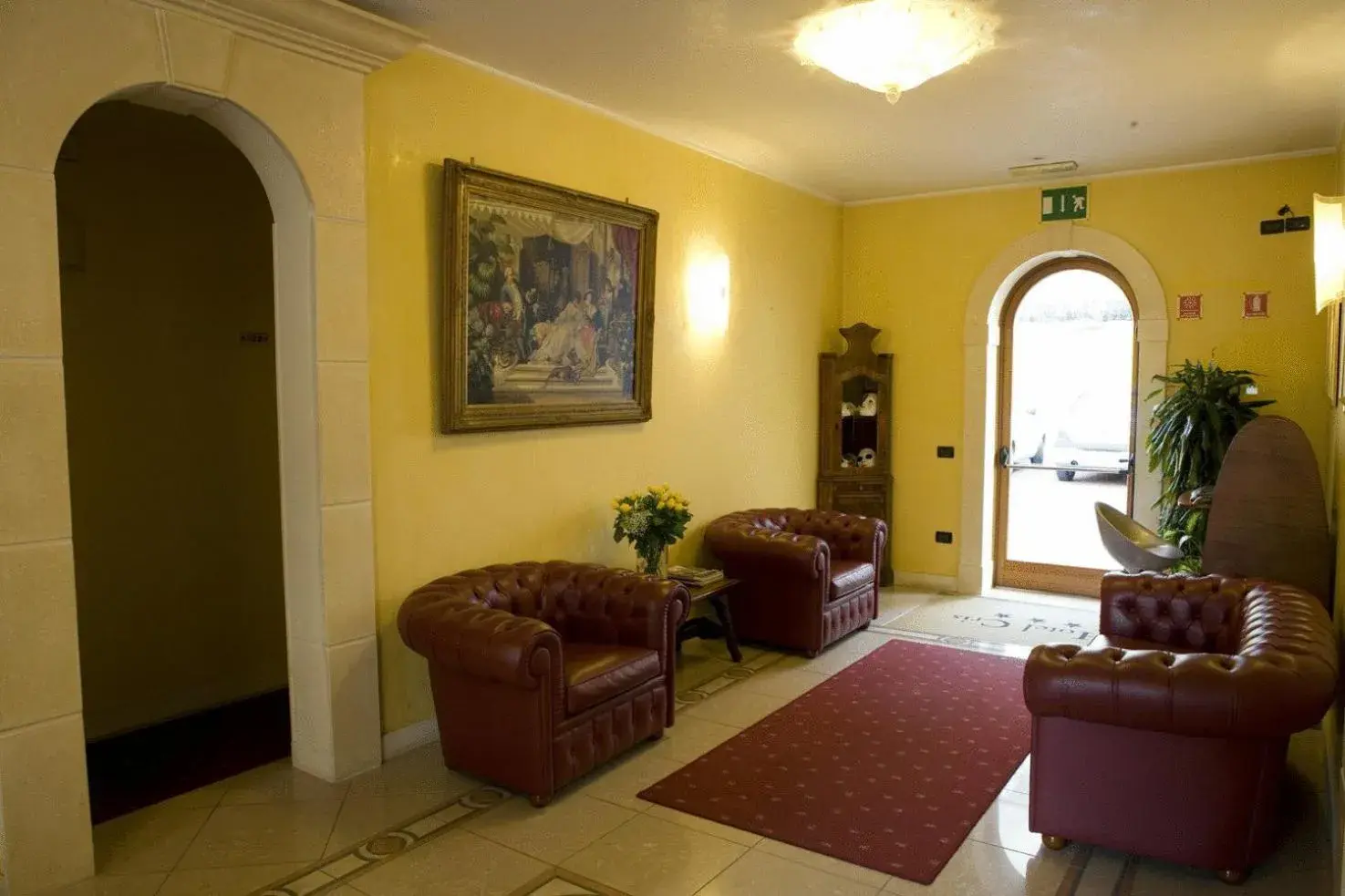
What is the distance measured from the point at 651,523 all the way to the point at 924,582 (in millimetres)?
3311

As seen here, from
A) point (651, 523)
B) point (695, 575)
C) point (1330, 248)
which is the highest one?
point (1330, 248)

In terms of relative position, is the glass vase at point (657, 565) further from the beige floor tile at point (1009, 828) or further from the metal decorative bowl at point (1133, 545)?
the metal decorative bowl at point (1133, 545)

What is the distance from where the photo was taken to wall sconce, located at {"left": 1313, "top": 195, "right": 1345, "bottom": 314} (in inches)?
145

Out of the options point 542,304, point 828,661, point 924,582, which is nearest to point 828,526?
point 828,661

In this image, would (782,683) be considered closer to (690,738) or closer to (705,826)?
(690,738)

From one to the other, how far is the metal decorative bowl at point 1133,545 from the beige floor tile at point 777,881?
11.8ft

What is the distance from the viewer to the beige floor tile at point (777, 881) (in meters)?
2.95

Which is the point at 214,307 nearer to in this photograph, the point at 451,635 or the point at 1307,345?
the point at 451,635

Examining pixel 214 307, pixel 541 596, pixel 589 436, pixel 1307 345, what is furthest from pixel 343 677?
pixel 1307 345

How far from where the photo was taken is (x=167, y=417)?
451 centimetres

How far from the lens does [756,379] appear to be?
6508 mm

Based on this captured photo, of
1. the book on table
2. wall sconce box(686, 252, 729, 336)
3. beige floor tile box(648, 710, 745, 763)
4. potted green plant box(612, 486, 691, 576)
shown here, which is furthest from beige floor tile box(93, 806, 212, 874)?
wall sconce box(686, 252, 729, 336)

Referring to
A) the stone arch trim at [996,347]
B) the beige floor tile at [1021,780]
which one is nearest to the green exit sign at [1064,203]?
the stone arch trim at [996,347]

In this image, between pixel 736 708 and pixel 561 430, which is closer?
pixel 736 708
